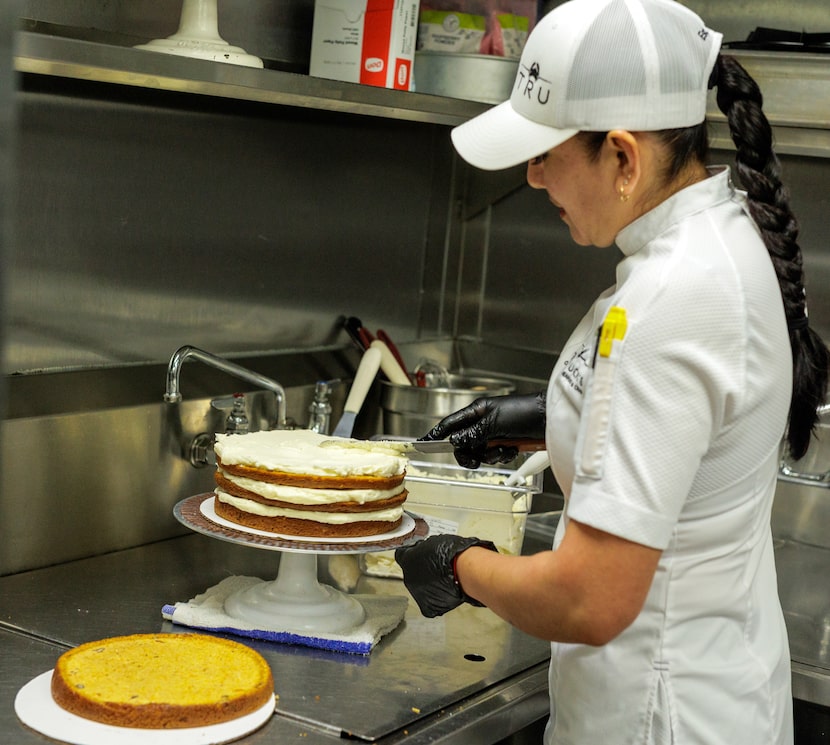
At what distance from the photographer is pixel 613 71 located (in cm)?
105

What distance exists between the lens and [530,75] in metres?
1.12

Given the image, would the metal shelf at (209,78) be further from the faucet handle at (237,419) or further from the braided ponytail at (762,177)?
the braided ponytail at (762,177)

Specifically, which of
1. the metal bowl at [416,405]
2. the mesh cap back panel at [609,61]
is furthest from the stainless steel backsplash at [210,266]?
the mesh cap back panel at [609,61]

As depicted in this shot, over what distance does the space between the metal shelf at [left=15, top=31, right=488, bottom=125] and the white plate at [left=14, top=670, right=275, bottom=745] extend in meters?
0.68

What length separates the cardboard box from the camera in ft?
5.90

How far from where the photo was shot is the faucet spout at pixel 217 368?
1.77 m

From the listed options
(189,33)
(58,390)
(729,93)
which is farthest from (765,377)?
(58,390)

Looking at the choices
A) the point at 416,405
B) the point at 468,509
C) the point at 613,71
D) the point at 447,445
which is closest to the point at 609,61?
the point at 613,71

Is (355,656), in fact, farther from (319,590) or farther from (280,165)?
(280,165)

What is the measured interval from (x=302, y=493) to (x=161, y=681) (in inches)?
11.3

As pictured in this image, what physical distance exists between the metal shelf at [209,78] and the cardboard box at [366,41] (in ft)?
0.21

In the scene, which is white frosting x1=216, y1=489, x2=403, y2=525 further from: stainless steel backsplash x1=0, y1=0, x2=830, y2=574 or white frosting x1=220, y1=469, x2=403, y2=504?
stainless steel backsplash x1=0, y1=0, x2=830, y2=574

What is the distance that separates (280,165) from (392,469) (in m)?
0.81

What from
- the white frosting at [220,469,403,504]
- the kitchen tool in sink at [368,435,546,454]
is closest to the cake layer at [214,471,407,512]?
the white frosting at [220,469,403,504]
